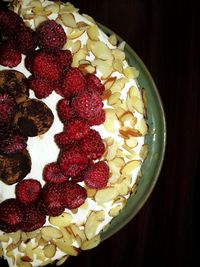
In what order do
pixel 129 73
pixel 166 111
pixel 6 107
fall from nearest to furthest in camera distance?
1. pixel 6 107
2. pixel 129 73
3. pixel 166 111

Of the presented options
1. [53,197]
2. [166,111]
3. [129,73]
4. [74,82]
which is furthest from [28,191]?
[166,111]

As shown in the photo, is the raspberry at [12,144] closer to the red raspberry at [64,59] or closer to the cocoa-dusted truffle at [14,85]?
the cocoa-dusted truffle at [14,85]

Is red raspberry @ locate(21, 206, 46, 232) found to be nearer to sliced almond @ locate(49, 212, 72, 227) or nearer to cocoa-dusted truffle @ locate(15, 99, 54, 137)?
sliced almond @ locate(49, 212, 72, 227)

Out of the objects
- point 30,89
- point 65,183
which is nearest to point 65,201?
point 65,183

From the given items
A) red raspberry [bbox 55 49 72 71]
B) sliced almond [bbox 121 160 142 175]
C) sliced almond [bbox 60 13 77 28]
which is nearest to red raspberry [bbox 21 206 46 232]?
sliced almond [bbox 121 160 142 175]

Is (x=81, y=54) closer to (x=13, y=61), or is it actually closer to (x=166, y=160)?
(x=13, y=61)

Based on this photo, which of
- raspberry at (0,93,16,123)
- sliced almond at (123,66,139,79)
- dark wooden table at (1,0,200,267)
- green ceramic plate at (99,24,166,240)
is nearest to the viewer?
raspberry at (0,93,16,123)

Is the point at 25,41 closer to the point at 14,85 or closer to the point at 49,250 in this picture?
the point at 14,85
